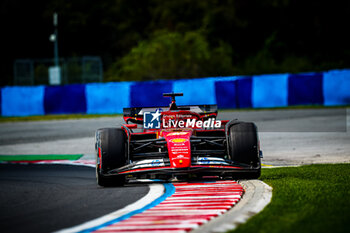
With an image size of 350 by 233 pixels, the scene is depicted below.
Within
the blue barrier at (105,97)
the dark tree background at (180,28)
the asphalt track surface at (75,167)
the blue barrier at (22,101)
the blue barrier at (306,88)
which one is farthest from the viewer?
the dark tree background at (180,28)

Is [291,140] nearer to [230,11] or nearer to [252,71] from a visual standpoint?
[252,71]

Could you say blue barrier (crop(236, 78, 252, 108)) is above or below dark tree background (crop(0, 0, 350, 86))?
below

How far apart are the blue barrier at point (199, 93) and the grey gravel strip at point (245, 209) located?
20.4m

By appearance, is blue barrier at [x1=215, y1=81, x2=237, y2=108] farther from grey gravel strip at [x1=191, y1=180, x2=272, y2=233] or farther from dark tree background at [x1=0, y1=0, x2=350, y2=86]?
grey gravel strip at [x1=191, y1=180, x2=272, y2=233]

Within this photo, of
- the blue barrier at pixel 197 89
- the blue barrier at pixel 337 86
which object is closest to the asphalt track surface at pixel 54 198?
the blue barrier at pixel 197 89

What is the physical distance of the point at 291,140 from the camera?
15.1 meters

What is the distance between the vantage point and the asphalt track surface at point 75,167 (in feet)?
21.6

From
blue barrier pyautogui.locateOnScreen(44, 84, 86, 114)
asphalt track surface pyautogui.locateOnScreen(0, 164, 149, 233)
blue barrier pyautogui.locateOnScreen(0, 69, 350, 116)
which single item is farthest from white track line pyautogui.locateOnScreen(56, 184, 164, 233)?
blue barrier pyautogui.locateOnScreen(44, 84, 86, 114)

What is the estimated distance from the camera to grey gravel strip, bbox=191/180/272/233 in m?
5.45

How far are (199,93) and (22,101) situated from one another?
917 centimetres

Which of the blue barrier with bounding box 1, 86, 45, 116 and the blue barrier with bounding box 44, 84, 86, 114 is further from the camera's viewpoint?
the blue barrier with bounding box 1, 86, 45, 116

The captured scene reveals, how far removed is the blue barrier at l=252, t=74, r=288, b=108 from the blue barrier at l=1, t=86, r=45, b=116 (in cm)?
1041

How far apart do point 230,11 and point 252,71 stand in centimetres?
1815

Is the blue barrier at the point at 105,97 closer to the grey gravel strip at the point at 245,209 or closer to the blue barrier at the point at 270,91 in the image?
the blue barrier at the point at 270,91
